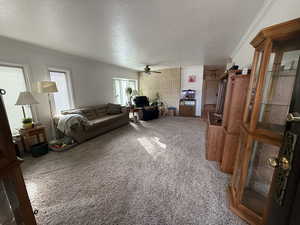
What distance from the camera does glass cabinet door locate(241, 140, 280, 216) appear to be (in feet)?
4.15

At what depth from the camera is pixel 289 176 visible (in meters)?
0.59

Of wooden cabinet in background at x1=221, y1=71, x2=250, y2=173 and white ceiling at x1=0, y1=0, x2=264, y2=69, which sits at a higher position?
white ceiling at x1=0, y1=0, x2=264, y2=69

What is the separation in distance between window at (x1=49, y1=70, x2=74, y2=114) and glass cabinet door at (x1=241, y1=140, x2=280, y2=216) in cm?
449

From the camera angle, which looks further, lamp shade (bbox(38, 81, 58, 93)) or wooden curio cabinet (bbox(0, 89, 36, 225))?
lamp shade (bbox(38, 81, 58, 93))

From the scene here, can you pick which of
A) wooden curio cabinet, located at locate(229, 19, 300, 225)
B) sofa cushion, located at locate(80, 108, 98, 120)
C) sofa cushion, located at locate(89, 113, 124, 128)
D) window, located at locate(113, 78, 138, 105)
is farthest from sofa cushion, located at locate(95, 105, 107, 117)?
wooden curio cabinet, located at locate(229, 19, 300, 225)

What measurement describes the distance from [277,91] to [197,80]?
5.07 meters

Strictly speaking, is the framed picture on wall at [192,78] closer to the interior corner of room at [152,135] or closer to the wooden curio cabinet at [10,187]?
the interior corner of room at [152,135]

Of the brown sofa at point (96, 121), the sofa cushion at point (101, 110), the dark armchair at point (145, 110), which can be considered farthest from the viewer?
the dark armchair at point (145, 110)

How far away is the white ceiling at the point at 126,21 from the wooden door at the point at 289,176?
63.8 inches

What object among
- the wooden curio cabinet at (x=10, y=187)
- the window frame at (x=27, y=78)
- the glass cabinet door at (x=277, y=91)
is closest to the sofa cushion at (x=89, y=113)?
the window frame at (x=27, y=78)

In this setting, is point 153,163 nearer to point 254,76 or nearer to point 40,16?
point 254,76

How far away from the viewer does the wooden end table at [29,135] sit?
259 centimetres

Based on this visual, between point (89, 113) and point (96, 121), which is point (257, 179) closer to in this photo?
point (96, 121)

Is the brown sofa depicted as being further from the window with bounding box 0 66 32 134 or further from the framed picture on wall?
the framed picture on wall
